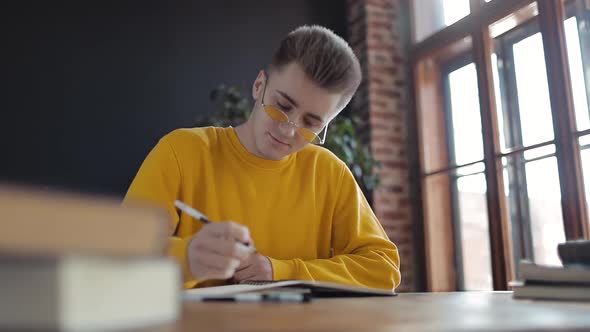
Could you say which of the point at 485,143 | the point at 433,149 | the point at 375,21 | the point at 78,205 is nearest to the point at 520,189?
the point at 485,143

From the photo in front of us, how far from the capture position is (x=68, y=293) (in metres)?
0.32

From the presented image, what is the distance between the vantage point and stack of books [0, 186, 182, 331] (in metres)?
0.32

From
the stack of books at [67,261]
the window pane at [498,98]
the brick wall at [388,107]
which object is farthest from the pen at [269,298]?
the brick wall at [388,107]

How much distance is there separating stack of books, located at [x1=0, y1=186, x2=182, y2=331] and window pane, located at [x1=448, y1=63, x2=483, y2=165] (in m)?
3.44

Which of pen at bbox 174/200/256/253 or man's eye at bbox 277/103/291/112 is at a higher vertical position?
man's eye at bbox 277/103/291/112

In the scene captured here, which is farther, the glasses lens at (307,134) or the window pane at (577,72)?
the window pane at (577,72)

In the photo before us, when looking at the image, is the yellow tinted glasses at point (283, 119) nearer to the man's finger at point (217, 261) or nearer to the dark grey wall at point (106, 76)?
the man's finger at point (217, 261)

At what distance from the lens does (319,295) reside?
90 cm

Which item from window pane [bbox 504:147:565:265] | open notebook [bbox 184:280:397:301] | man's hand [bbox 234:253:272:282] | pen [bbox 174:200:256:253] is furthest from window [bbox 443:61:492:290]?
pen [bbox 174:200:256:253]

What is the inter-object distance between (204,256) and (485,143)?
2.98 metres

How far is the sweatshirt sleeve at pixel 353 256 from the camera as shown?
1168 mm

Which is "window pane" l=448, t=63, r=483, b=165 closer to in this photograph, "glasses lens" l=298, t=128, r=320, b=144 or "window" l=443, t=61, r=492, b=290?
"window" l=443, t=61, r=492, b=290

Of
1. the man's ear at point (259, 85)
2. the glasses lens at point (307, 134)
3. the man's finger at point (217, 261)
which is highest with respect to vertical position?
the man's ear at point (259, 85)

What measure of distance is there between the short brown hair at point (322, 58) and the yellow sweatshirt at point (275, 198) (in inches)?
10.1
